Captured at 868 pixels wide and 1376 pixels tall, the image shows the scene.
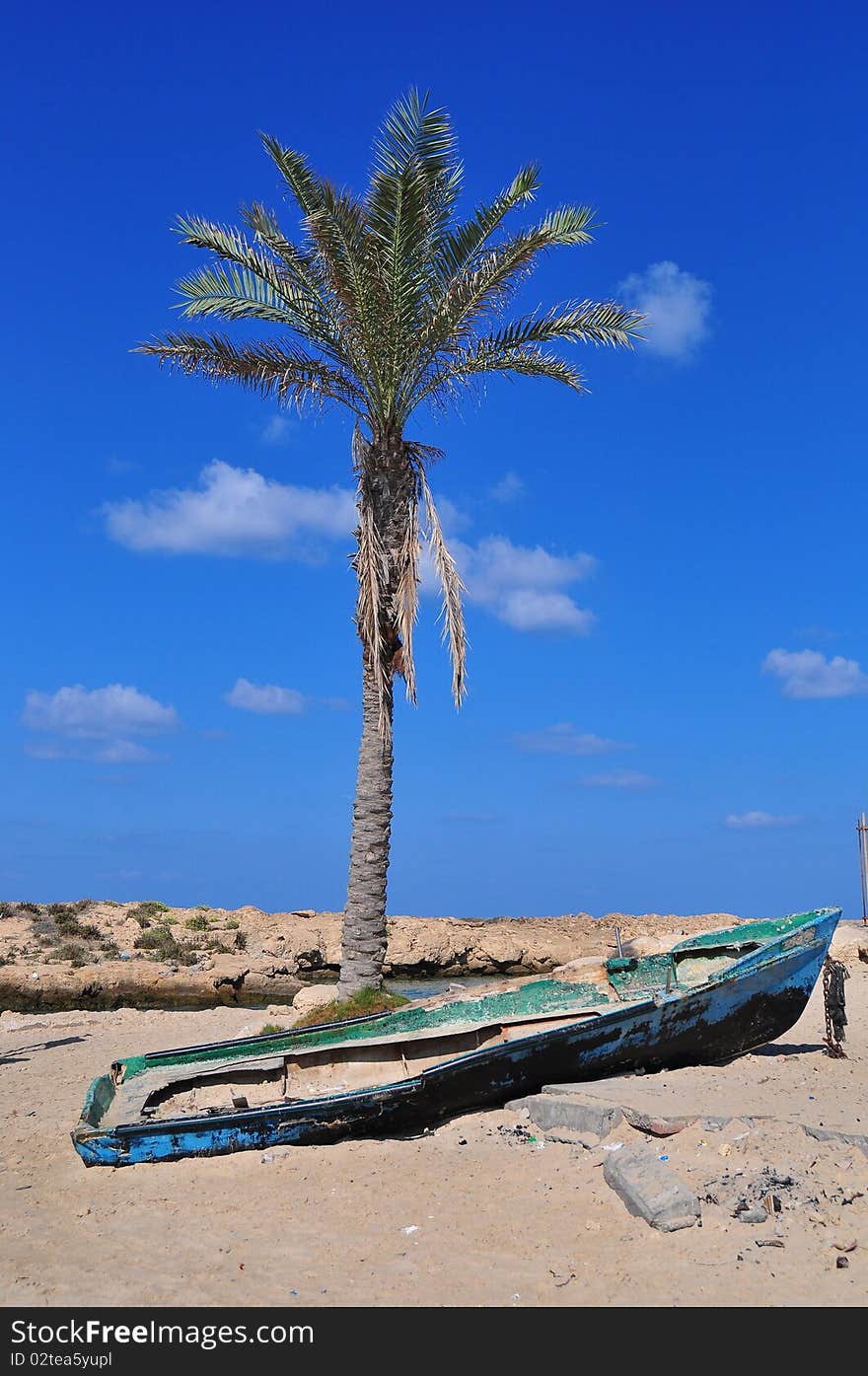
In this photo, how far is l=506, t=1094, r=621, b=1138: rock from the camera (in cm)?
867

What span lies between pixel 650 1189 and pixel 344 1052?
437cm

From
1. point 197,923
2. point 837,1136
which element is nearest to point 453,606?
point 837,1136

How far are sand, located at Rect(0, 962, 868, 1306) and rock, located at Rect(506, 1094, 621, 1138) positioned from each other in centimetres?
14

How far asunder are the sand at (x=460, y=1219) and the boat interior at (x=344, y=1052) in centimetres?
77

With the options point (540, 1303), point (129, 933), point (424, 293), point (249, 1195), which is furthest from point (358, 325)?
point (129, 933)

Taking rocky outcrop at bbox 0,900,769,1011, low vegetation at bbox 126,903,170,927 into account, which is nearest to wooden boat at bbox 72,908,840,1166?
rocky outcrop at bbox 0,900,769,1011

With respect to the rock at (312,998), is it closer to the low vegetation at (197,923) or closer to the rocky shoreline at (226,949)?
the rocky shoreline at (226,949)

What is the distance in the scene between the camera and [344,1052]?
1080cm

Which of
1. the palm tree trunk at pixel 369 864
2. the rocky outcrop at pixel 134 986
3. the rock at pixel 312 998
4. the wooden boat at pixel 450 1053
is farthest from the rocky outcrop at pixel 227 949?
the wooden boat at pixel 450 1053

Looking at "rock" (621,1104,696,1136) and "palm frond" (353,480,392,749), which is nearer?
"rock" (621,1104,696,1136)

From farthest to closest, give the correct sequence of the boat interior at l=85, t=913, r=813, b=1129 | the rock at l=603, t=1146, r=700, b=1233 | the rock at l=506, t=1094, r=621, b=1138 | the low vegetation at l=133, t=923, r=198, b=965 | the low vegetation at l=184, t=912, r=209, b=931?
the low vegetation at l=184, t=912, r=209, b=931 → the low vegetation at l=133, t=923, r=198, b=965 → the boat interior at l=85, t=913, r=813, b=1129 → the rock at l=506, t=1094, r=621, b=1138 → the rock at l=603, t=1146, r=700, b=1233

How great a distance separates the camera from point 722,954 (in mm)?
12430

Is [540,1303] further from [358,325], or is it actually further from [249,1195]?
[358,325]

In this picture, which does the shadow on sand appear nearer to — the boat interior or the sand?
the sand
